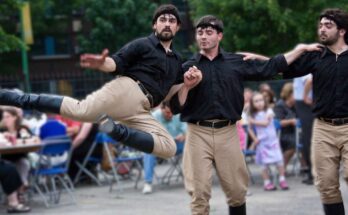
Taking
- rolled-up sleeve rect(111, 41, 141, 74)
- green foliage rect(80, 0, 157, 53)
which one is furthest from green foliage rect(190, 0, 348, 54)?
green foliage rect(80, 0, 157, 53)

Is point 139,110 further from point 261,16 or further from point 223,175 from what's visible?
point 261,16

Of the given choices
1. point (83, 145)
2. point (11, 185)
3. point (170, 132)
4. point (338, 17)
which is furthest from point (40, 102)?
point (83, 145)

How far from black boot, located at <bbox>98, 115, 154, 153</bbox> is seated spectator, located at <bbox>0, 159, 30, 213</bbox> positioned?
15.2 feet

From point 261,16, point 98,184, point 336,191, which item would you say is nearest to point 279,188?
point 98,184

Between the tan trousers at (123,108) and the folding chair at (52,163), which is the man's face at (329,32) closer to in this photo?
the tan trousers at (123,108)

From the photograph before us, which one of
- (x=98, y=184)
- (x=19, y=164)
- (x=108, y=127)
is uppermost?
(x=108, y=127)

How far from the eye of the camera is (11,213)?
1075 centimetres

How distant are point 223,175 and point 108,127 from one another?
161 centimetres

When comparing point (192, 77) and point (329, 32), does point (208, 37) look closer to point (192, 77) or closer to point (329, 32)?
point (192, 77)

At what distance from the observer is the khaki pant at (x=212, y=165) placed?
7.39 meters

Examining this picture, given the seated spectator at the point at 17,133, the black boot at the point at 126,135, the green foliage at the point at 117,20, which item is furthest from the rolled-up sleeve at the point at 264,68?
the green foliage at the point at 117,20

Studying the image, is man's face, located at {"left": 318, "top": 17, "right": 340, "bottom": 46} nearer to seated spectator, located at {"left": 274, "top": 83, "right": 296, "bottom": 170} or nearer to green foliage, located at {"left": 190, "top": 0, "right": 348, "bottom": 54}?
seated spectator, located at {"left": 274, "top": 83, "right": 296, "bottom": 170}

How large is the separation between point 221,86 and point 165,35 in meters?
0.83

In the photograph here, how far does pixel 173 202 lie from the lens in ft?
36.3
